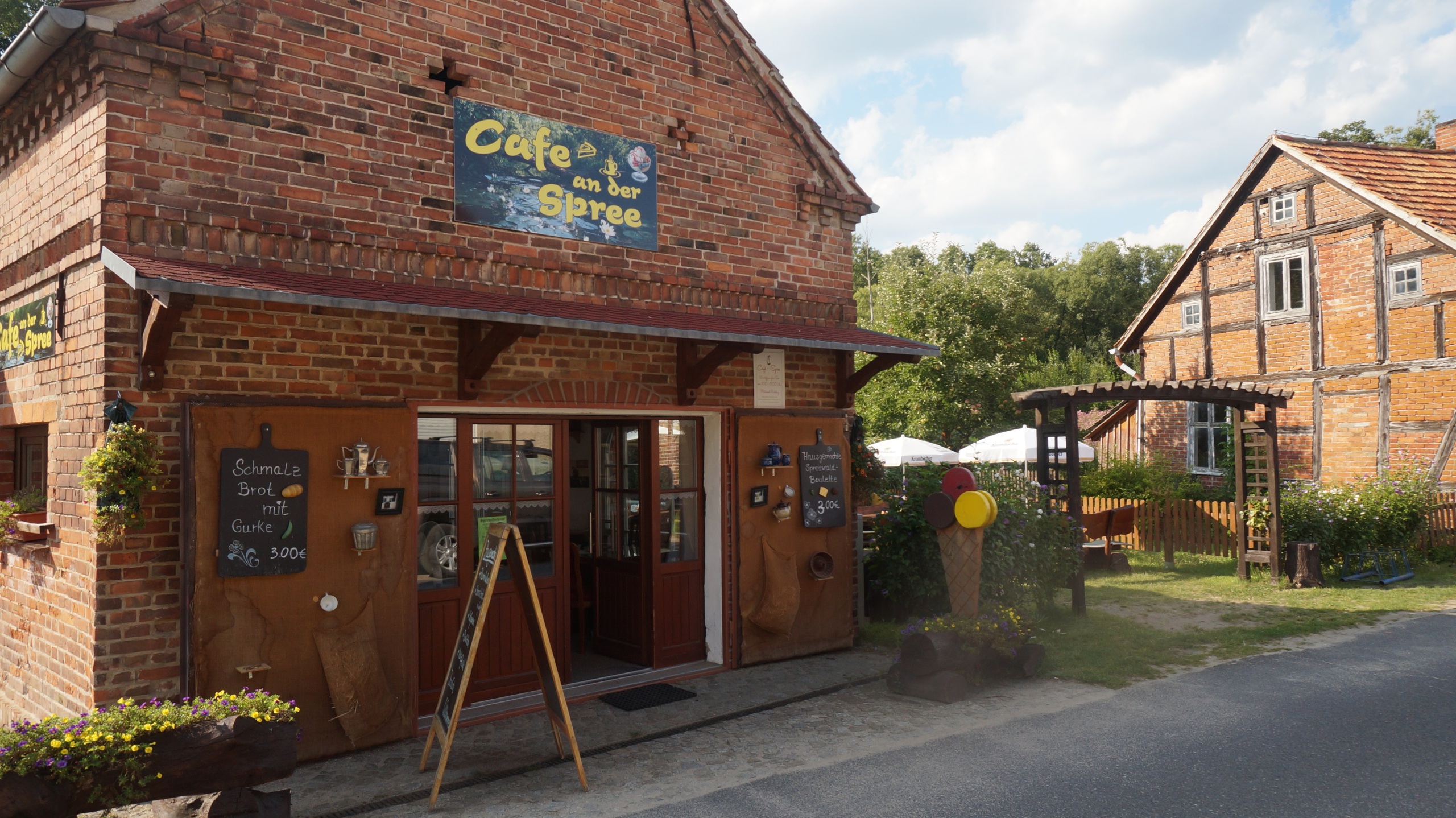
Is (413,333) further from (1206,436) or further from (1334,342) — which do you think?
(1206,436)

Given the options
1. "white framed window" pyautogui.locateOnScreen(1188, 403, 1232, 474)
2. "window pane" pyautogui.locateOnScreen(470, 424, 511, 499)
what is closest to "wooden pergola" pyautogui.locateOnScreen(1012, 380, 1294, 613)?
"white framed window" pyautogui.locateOnScreen(1188, 403, 1232, 474)

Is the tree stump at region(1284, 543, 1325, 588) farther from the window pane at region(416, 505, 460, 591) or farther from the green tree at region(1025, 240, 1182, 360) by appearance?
the green tree at region(1025, 240, 1182, 360)

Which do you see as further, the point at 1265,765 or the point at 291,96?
the point at 291,96

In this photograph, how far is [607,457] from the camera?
27.3 ft

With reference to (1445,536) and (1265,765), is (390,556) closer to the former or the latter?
(1265,765)

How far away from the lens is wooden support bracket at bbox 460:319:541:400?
614 centimetres

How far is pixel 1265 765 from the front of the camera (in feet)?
18.2

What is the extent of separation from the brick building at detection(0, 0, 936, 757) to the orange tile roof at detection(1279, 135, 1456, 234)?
11.8 meters

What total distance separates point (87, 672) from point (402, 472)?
1987mm

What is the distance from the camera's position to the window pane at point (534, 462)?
712 centimetres

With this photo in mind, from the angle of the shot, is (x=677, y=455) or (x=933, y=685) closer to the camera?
(x=933, y=685)

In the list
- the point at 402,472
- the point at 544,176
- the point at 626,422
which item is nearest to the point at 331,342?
the point at 402,472

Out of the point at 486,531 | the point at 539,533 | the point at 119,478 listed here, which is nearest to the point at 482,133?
the point at 486,531

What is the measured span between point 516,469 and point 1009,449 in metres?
12.2
